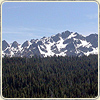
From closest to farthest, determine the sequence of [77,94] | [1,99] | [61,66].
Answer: [1,99]
[77,94]
[61,66]

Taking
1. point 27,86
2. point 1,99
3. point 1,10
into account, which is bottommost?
point 27,86

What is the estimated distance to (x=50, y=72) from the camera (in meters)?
97.2

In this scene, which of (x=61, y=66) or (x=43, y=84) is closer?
(x=43, y=84)

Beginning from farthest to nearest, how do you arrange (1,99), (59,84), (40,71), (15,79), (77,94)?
1. (40,71)
2. (15,79)
3. (59,84)
4. (77,94)
5. (1,99)

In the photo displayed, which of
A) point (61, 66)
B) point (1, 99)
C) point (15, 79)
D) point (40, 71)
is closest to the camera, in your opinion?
point (1, 99)

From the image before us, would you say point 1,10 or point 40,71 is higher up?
point 1,10

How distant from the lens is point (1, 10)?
2431 centimetres

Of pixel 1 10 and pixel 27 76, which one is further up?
pixel 1 10

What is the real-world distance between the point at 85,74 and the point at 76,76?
18.3 feet

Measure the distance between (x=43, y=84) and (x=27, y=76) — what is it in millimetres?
14331

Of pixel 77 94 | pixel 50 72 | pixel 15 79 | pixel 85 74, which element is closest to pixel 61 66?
pixel 50 72

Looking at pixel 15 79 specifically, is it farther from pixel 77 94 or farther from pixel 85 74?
pixel 77 94

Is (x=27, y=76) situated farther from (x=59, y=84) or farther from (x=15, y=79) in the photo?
(x=59, y=84)

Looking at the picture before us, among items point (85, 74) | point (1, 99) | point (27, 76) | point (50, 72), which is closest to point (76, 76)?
point (85, 74)
